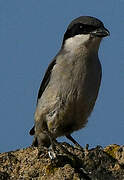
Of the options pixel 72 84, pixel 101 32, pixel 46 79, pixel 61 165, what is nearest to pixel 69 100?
pixel 72 84

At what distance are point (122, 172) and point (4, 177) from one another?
1.37m

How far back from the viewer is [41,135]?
966 cm

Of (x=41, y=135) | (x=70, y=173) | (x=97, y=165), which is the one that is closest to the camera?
(x=70, y=173)

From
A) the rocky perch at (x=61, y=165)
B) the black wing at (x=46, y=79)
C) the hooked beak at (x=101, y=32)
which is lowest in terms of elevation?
the rocky perch at (x=61, y=165)

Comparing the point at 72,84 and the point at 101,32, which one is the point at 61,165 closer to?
the point at 72,84

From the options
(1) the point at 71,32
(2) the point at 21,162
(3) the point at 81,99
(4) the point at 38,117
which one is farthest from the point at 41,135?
(2) the point at 21,162

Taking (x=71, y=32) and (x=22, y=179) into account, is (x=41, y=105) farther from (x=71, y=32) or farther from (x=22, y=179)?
(x=22, y=179)

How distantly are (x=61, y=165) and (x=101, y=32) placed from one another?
164 inches

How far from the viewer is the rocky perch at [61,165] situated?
550 centimetres

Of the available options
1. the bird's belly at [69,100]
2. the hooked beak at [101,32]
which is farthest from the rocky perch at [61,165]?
the hooked beak at [101,32]

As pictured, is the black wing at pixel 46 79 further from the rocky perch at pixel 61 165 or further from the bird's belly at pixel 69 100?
the rocky perch at pixel 61 165

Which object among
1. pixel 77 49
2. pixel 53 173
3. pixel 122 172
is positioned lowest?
pixel 122 172

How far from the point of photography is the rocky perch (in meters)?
5.50

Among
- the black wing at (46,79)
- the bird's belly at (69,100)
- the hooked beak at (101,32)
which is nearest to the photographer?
the bird's belly at (69,100)
